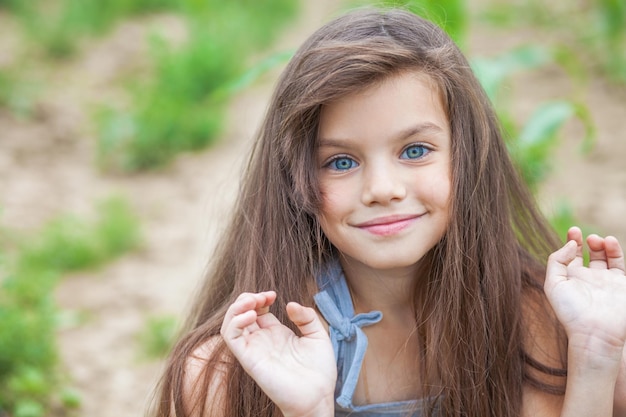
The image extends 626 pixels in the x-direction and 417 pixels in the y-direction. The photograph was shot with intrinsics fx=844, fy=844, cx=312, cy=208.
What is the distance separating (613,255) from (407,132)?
1.50ft

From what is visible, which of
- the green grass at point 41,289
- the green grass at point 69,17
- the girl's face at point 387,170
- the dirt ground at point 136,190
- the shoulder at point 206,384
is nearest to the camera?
the girl's face at point 387,170

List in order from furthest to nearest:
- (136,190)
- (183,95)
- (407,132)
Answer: (183,95) < (136,190) < (407,132)

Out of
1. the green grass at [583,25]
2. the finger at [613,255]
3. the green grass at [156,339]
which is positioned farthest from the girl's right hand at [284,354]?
the green grass at [583,25]

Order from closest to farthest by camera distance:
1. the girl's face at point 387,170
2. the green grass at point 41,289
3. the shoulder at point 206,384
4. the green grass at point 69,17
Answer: the girl's face at point 387,170 < the shoulder at point 206,384 < the green grass at point 41,289 < the green grass at point 69,17

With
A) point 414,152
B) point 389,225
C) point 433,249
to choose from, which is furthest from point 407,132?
point 433,249

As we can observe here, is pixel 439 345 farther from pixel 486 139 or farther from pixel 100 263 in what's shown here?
pixel 100 263

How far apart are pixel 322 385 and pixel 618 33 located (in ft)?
10.2

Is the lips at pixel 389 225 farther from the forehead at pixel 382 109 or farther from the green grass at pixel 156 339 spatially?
the green grass at pixel 156 339

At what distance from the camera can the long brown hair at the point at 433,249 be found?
5.27 ft

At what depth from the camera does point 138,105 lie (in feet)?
13.9

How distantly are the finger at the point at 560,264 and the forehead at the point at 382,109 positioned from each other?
343 mm

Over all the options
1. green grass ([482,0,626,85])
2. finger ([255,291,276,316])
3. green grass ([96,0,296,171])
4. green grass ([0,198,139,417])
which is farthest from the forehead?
green grass ([482,0,626,85])

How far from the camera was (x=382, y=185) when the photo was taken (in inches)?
59.5

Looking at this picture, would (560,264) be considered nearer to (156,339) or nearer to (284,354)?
(284,354)
